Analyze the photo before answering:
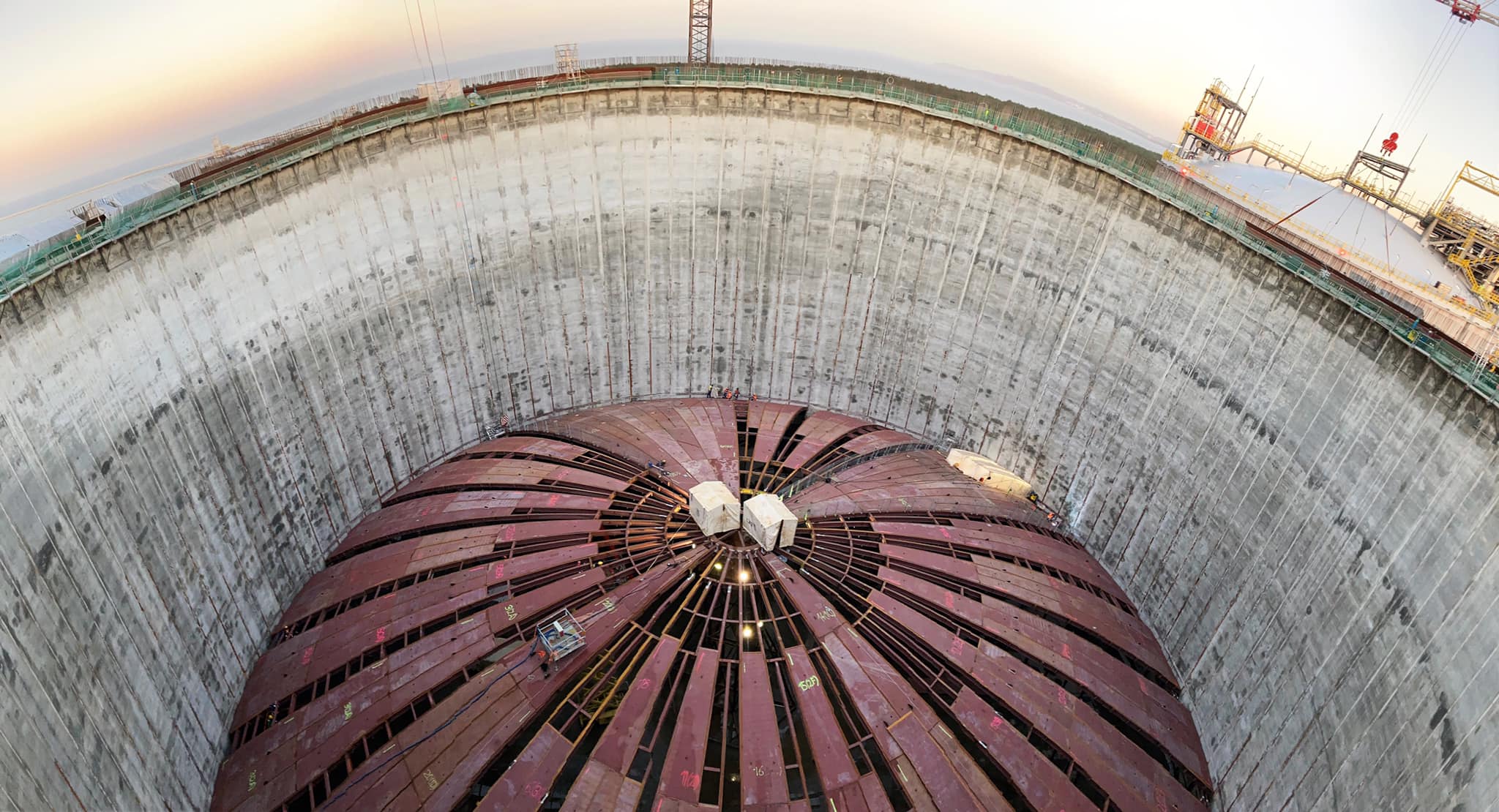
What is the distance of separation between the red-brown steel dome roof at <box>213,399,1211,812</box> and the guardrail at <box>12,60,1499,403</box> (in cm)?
1492

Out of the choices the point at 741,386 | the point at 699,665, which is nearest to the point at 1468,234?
the point at 741,386

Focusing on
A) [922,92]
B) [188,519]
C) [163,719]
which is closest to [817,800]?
[163,719]

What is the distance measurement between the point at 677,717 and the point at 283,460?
2164 centimetres

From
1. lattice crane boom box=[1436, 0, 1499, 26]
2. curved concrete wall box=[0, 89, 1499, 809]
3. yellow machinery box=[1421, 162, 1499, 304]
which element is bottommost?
curved concrete wall box=[0, 89, 1499, 809]

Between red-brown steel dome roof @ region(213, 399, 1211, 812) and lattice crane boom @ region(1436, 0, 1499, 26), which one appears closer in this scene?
red-brown steel dome roof @ region(213, 399, 1211, 812)

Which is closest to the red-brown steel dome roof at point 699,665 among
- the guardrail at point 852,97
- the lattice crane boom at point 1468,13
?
the guardrail at point 852,97

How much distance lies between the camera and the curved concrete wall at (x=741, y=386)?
997 inches

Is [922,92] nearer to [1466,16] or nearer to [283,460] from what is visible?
[1466,16]

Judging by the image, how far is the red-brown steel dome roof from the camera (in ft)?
83.4

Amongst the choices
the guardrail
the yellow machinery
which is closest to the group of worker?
the guardrail

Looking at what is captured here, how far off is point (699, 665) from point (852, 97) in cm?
3121

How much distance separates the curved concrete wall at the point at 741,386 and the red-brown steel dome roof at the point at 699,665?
11.7 ft

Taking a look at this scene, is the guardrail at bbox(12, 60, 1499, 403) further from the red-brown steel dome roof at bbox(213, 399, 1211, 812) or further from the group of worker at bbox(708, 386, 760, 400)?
the group of worker at bbox(708, 386, 760, 400)

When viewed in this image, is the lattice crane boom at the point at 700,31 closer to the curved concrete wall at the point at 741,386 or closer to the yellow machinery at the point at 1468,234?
the curved concrete wall at the point at 741,386
